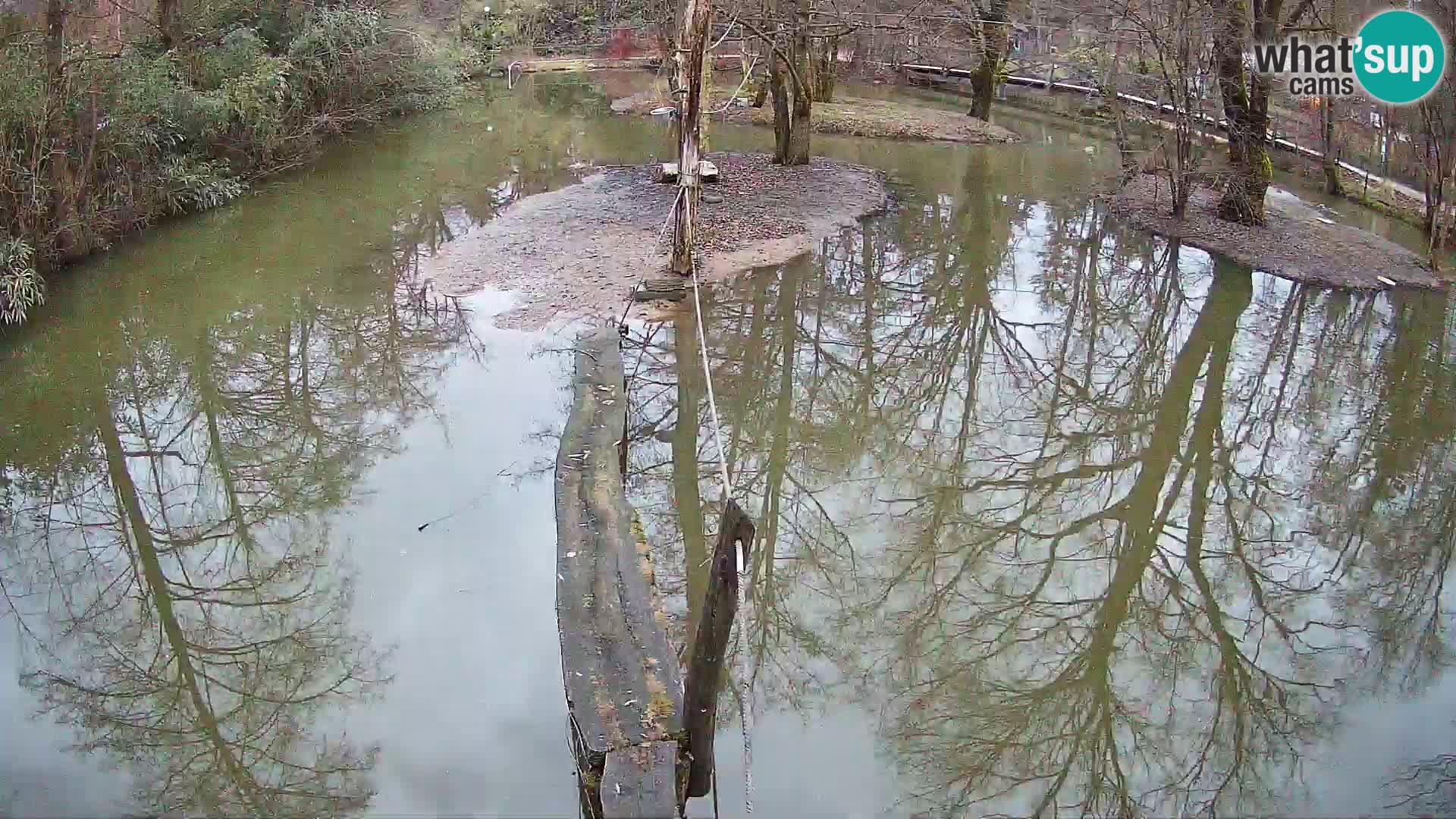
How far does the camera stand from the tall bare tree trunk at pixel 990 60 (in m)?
19.5

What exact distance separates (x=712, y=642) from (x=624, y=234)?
29.5 ft

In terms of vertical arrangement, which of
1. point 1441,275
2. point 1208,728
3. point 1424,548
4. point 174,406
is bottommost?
point 1208,728

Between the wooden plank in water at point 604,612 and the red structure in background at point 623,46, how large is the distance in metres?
25.2

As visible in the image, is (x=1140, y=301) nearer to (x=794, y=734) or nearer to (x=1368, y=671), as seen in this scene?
(x=1368, y=671)

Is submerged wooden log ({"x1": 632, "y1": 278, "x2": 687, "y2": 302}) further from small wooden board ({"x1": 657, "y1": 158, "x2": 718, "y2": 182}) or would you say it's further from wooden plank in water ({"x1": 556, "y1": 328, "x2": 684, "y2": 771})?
small wooden board ({"x1": 657, "y1": 158, "x2": 718, "y2": 182})

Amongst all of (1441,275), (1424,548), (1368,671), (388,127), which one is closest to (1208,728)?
(1368,671)

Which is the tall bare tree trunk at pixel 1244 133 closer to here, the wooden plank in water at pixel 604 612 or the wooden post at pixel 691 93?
the wooden post at pixel 691 93

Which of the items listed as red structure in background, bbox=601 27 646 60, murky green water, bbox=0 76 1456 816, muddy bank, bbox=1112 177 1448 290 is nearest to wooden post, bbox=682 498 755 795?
murky green water, bbox=0 76 1456 816

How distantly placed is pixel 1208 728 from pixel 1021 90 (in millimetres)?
21532

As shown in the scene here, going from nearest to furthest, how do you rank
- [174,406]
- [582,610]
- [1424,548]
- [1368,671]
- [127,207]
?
[582,610] → [1368,671] → [1424,548] → [174,406] → [127,207]

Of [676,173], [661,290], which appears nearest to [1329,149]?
[676,173]

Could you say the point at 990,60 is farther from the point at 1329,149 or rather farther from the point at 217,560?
the point at 217,560

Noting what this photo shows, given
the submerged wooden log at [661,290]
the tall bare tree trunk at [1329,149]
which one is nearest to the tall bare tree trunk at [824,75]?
the tall bare tree trunk at [1329,149]

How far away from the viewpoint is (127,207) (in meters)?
12.1
